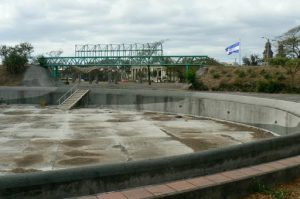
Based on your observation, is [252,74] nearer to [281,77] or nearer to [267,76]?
[267,76]

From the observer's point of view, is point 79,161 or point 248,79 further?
point 248,79

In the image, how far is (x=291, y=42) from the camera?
56469mm

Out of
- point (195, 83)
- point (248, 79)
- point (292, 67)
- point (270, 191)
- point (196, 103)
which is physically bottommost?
point (196, 103)

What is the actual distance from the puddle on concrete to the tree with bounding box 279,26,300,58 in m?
38.9

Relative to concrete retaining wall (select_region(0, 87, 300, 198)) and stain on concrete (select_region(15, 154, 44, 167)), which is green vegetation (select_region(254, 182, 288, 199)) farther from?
stain on concrete (select_region(15, 154, 44, 167))

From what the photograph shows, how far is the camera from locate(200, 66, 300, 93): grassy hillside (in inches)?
1251

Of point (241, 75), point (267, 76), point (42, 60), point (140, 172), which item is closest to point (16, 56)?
point (42, 60)

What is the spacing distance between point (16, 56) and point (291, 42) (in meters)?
37.6

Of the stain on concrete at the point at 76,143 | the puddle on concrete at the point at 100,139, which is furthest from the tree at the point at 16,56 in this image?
the stain on concrete at the point at 76,143

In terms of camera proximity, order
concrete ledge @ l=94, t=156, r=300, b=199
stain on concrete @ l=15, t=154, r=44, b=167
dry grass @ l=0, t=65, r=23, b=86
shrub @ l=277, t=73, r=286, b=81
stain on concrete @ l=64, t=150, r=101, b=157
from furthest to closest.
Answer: dry grass @ l=0, t=65, r=23, b=86
shrub @ l=277, t=73, r=286, b=81
stain on concrete @ l=64, t=150, r=101, b=157
stain on concrete @ l=15, t=154, r=44, b=167
concrete ledge @ l=94, t=156, r=300, b=199

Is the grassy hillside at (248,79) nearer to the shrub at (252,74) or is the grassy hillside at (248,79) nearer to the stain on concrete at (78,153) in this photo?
→ the shrub at (252,74)

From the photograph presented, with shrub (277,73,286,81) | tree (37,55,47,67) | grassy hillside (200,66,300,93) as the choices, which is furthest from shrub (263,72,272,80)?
tree (37,55,47,67)

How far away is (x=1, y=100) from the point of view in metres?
34.0

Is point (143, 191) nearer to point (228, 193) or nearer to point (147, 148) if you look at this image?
point (228, 193)
